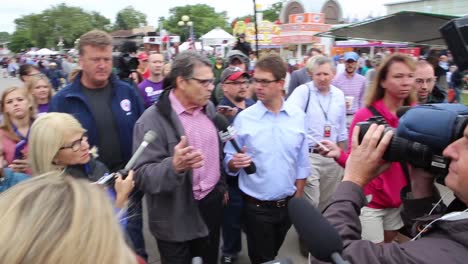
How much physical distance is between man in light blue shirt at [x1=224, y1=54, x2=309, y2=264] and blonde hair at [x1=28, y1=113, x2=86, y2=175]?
111 cm

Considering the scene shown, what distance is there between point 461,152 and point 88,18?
89208 mm

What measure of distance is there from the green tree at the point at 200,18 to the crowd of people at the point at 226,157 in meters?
80.4

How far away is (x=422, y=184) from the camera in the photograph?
1643 mm

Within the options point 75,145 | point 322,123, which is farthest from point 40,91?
point 322,123

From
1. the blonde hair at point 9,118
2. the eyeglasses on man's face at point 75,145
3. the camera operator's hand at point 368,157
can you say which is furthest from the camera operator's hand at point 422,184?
the blonde hair at point 9,118

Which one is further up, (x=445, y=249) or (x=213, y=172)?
(x=445, y=249)

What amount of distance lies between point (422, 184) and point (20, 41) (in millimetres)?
99789

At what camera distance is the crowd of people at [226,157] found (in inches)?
53.5

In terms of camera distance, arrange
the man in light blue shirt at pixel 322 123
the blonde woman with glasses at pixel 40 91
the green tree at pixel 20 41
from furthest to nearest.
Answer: the green tree at pixel 20 41 < the blonde woman with glasses at pixel 40 91 < the man in light blue shirt at pixel 322 123

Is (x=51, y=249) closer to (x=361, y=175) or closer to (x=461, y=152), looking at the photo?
(x=361, y=175)

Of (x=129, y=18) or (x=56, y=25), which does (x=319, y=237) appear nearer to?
(x=56, y=25)

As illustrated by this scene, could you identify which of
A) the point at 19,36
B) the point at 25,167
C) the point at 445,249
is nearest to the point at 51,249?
the point at 445,249

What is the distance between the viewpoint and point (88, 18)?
81000 mm

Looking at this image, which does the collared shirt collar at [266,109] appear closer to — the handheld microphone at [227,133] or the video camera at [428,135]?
the handheld microphone at [227,133]
